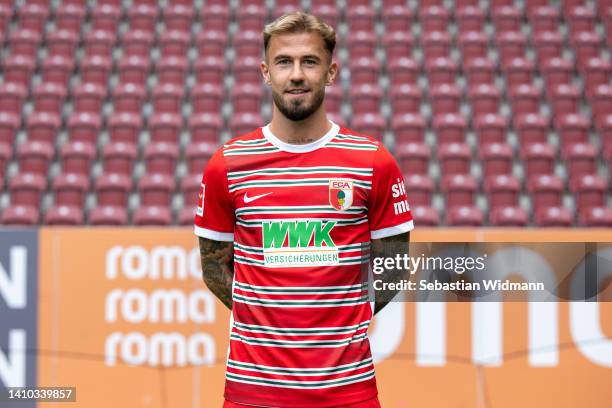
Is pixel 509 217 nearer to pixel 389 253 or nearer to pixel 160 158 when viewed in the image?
pixel 160 158

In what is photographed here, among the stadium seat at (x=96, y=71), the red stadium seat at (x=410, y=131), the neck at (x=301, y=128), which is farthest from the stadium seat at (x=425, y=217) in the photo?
the neck at (x=301, y=128)

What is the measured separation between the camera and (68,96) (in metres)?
8.90

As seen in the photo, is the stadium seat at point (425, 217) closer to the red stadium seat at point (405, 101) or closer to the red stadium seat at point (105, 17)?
the red stadium seat at point (405, 101)

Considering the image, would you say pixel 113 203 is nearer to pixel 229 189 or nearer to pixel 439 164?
pixel 439 164

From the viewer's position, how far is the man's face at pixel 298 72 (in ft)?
5.33

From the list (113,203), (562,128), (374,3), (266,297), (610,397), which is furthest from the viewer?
(374,3)

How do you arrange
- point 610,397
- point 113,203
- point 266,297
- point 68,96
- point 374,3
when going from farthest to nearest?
point 374,3
point 68,96
point 113,203
point 610,397
point 266,297

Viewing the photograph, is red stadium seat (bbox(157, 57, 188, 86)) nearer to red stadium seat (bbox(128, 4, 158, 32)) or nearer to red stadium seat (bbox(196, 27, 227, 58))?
red stadium seat (bbox(196, 27, 227, 58))

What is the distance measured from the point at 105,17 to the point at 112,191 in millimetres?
3383

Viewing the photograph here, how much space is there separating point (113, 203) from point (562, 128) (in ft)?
15.2

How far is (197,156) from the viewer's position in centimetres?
773

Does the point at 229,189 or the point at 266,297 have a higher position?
the point at 229,189

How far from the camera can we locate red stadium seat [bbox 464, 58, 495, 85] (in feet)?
29.1

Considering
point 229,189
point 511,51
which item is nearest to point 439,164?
point 511,51
